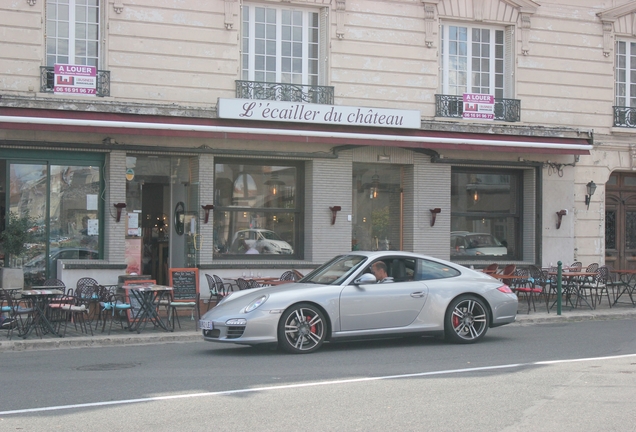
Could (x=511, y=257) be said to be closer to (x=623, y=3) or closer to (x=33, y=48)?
(x=623, y=3)

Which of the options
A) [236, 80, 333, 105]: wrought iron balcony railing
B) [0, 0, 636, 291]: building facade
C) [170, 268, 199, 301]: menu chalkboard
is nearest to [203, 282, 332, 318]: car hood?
[170, 268, 199, 301]: menu chalkboard

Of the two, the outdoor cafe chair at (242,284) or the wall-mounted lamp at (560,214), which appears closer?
the outdoor cafe chair at (242,284)

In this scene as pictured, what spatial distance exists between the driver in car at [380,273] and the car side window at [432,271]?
48 cm

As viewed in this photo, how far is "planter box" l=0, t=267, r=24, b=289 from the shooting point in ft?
48.8

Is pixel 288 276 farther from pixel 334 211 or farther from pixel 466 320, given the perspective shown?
pixel 466 320

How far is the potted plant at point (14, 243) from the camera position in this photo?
49.0ft

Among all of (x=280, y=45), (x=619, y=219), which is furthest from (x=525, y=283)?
(x=280, y=45)

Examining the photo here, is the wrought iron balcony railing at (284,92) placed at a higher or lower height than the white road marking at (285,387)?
higher

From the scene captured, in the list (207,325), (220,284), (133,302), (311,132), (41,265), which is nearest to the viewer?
(207,325)

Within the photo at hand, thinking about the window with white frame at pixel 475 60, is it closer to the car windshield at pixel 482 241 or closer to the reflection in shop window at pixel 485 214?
the reflection in shop window at pixel 485 214

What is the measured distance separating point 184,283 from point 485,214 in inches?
306

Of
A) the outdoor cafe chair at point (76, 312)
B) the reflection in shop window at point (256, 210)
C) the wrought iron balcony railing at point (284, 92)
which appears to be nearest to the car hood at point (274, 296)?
the outdoor cafe chair at point (76, 312)

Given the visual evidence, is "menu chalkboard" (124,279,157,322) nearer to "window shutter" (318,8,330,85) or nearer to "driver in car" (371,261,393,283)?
"driver in car" (371,261,393,283)

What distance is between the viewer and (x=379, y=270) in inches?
459
